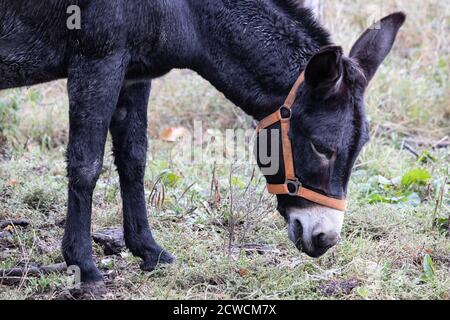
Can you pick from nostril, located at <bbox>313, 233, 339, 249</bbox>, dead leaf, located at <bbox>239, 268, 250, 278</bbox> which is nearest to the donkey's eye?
nostril, located at <bbox>313, 233, 339, 249</bbox>

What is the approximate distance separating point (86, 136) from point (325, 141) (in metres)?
1.30

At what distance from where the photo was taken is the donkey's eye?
142 inches

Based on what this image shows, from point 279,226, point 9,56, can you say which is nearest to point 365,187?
point 279,226

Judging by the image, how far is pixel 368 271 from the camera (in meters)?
3.98

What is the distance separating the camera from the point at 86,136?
3.71 metres

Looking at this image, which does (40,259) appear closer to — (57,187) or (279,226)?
(57,187)

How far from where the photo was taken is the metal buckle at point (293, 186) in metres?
3.70

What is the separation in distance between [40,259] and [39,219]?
2.41ft

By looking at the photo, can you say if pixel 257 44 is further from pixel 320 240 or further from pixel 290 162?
pixel 320 240

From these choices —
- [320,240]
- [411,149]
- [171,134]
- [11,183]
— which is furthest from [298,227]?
[411,149]

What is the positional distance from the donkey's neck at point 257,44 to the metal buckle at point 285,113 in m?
0.07

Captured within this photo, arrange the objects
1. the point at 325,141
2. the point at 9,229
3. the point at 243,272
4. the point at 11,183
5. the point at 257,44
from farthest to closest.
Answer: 1. the point at 11,183
2. the point at 9,229
3. the point at 243,272
4. the point at 257,44
5. the point at 325,141

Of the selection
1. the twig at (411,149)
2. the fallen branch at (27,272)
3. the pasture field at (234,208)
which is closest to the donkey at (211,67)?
the fallen branch at (27,272)

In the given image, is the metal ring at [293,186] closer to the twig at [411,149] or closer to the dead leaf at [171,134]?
the dead leaf at [171,134]
